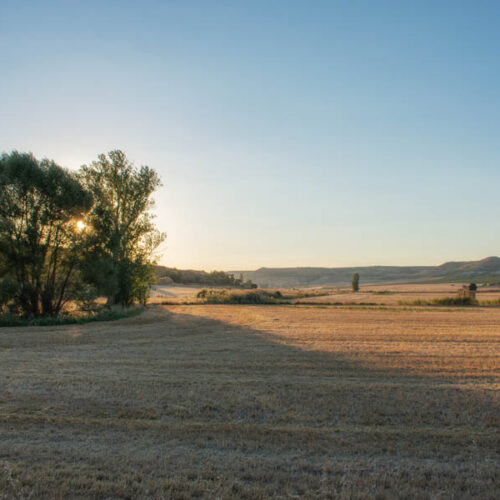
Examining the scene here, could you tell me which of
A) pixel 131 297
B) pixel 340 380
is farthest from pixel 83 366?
pixel 131 297

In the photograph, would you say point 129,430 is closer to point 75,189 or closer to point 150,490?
point 150,490

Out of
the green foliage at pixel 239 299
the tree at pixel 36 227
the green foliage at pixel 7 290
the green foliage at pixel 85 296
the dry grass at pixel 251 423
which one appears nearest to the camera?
the dry grass at pixel 251 423

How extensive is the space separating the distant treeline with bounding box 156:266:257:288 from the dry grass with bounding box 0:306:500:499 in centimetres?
6213

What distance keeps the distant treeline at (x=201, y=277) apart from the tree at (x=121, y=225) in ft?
142

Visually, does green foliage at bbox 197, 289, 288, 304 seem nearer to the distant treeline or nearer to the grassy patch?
the grassy patch

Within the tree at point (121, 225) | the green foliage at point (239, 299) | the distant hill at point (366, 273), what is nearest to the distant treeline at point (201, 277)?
the green foliage at point (239, 299)

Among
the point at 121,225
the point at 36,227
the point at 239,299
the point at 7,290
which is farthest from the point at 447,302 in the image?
the point at 7,290

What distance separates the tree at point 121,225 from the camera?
27109 millimetres

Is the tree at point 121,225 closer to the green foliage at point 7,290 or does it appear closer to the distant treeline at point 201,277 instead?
the green foliage at point 7,290

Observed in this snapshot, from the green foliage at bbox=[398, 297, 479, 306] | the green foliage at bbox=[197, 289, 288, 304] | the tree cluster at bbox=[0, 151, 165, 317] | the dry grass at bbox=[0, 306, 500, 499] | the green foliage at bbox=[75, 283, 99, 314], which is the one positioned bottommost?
the green foliage at bbox=[398, 297, 479, 306]

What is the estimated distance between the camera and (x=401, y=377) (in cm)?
1018

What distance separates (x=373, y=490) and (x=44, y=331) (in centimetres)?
1822

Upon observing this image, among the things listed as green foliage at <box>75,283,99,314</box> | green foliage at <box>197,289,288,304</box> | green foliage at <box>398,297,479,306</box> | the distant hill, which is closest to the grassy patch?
green foliage at <box>75,283,99,314</box>

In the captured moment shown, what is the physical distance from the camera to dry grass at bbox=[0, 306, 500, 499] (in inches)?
196
